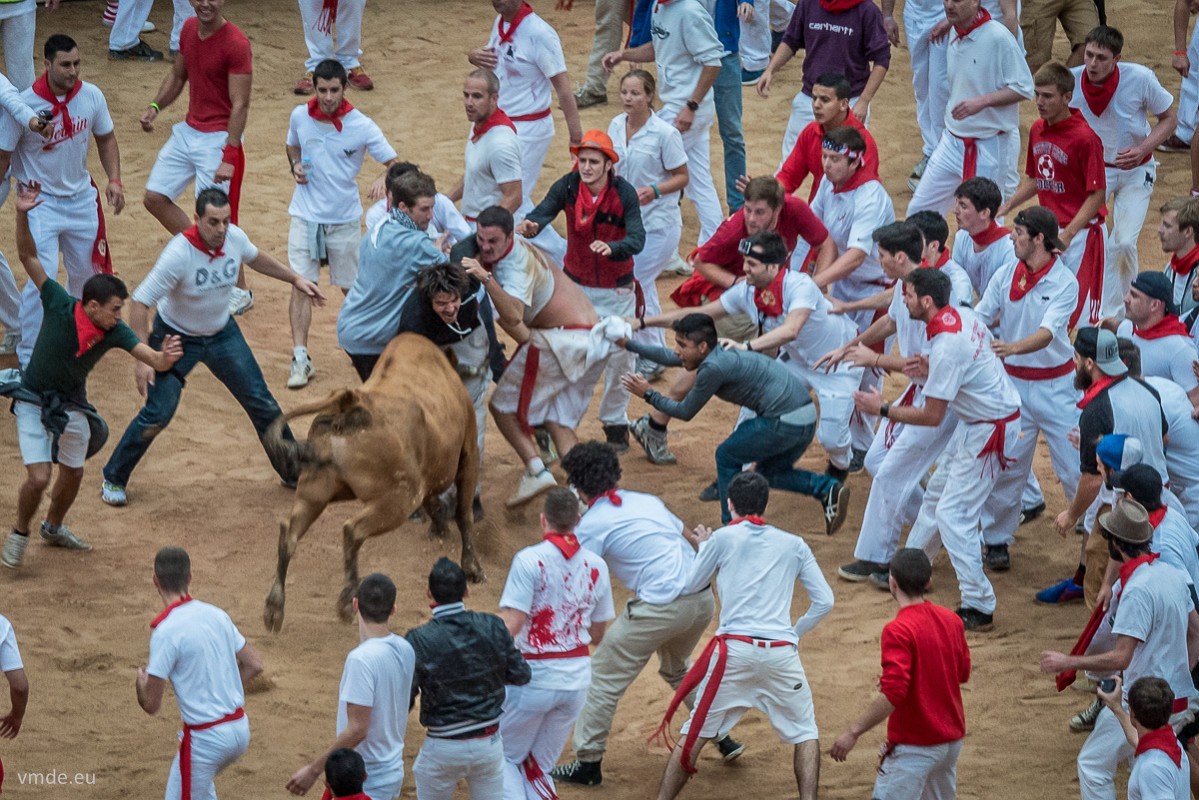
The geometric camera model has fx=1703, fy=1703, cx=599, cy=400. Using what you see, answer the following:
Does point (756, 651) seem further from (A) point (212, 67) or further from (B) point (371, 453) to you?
(A) point (212, 67)

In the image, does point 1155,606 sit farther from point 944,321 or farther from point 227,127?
point 227,127

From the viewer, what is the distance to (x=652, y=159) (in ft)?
38.1

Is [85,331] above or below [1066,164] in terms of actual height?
below

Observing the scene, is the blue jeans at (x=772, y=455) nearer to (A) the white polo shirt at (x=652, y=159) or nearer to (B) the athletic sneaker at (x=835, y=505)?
(B) the athletic sneaker at (x=835, y=505)

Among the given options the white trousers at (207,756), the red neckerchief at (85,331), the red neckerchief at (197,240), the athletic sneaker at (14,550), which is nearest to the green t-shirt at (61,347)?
the red neckerchief at (85,331)

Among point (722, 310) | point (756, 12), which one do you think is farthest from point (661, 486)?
point (756, 12)

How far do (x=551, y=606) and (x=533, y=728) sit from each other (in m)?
0.52

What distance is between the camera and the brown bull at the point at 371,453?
8.25 metres

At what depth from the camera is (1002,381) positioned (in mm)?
8945

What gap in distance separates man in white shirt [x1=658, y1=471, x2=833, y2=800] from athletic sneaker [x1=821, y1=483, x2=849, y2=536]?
222 centimetres

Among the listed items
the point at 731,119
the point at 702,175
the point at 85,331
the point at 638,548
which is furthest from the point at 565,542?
the point at 731,119

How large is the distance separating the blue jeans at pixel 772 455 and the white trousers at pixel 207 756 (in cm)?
338

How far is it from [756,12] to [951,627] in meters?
9.44

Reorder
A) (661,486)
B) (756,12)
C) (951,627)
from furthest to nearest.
Answer: (756,12) < (661,486) < (951,627)
